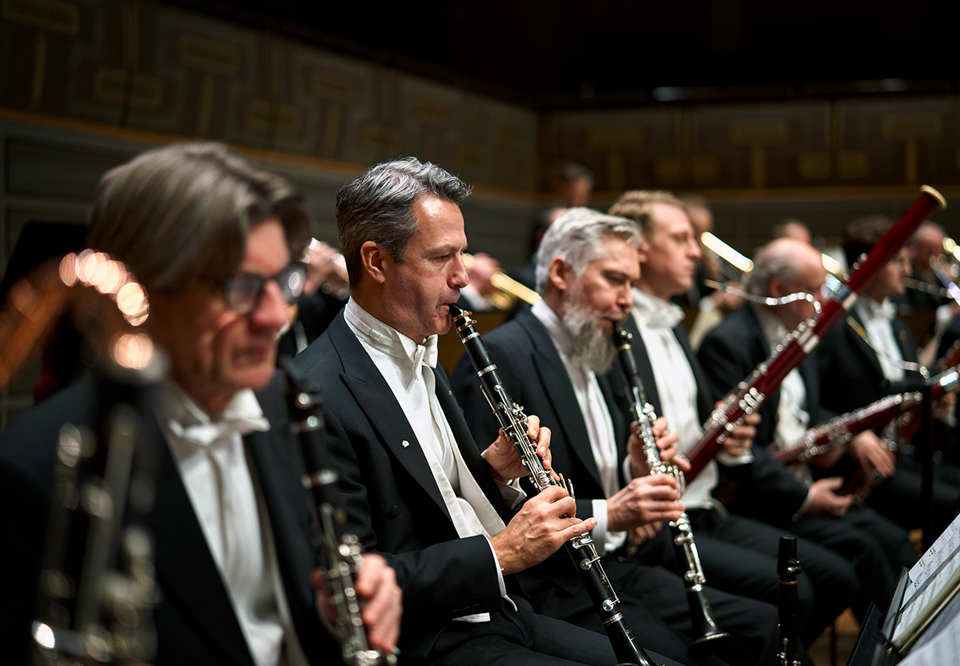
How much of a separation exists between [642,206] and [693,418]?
1.05 metres

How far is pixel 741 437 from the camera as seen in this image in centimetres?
342

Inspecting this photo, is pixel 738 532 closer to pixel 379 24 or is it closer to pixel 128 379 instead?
pixel 128 379

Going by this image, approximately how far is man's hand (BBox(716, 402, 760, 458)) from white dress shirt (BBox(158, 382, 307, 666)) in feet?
7.48

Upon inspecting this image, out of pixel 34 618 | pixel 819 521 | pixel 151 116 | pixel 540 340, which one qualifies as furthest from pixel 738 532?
pixel 151 116

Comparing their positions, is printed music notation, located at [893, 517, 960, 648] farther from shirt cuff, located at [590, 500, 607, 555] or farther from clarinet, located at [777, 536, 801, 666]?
shirt cuff, located at [590, 500, 607, 555]

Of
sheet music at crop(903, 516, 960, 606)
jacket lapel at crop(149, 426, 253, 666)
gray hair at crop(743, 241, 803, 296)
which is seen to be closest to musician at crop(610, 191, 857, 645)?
gray hair at crop(743, 241, 803, 296)

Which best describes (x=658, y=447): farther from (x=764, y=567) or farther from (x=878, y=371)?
(x=878, y=371)

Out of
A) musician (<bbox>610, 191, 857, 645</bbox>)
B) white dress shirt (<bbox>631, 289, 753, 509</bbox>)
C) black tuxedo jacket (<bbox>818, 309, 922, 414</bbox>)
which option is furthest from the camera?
black tuxedo jacket (<bbox>818, 309, 922, 414</bbox>)

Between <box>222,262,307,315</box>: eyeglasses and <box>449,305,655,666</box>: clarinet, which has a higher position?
<box>222,262,307,315</box>: eyeglasses

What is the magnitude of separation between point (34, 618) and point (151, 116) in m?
5.00

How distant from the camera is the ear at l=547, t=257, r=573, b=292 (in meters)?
3.14

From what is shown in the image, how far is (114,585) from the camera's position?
3.39 ft

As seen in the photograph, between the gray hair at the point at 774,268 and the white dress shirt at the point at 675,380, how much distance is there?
74cm

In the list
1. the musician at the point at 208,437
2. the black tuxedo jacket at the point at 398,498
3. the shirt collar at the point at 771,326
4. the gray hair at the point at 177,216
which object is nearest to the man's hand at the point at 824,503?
the shirt collar at the point at 771,326
